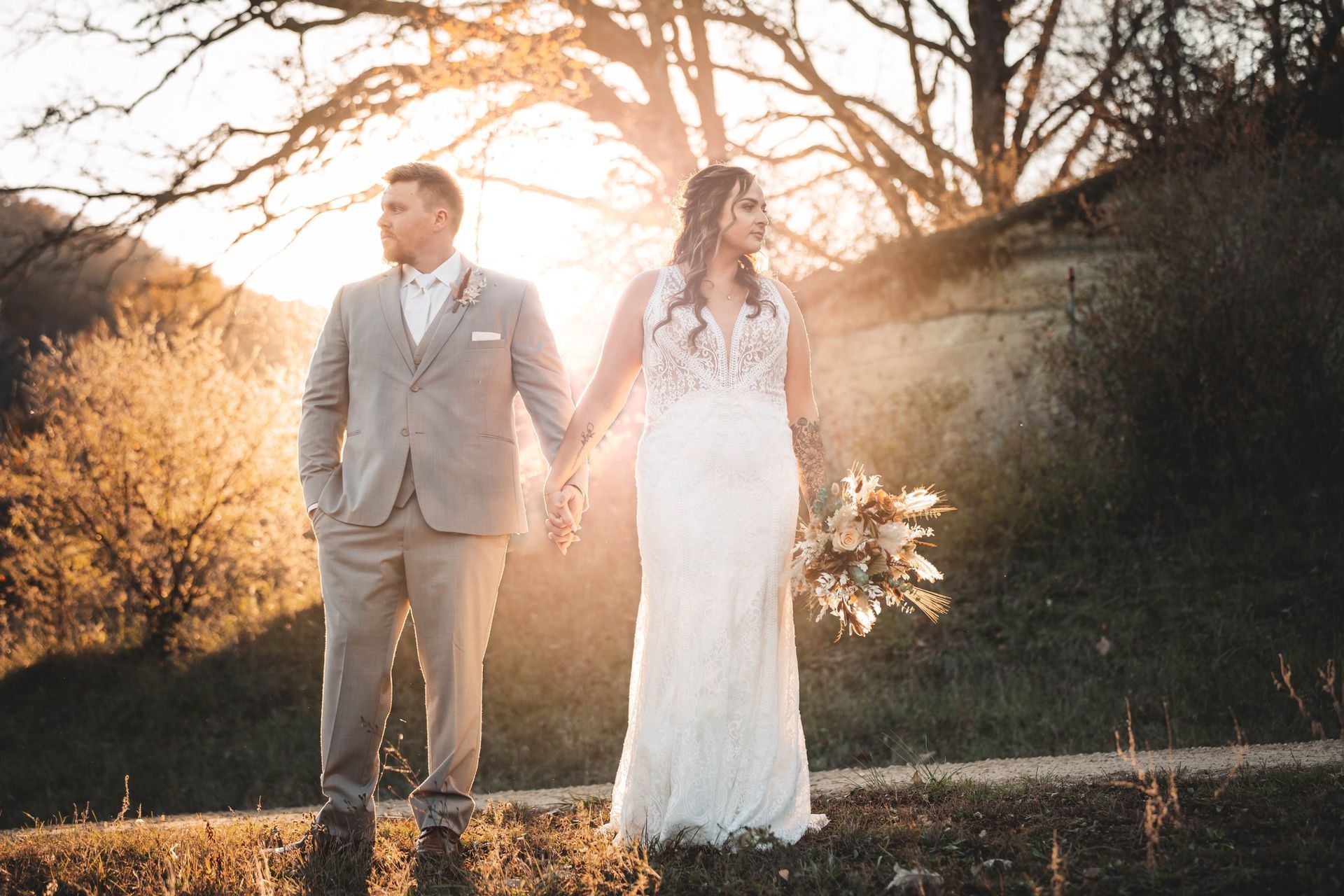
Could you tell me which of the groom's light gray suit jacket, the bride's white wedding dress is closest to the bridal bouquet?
the bride's white wedding dress

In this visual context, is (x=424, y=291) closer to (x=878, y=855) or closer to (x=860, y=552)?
(x=860, y=552)

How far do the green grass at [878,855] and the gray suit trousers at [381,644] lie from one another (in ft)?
0.98

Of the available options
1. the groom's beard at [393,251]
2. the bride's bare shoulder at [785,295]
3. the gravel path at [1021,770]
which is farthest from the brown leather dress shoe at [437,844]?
the bride's bare shoulder at [785,295]

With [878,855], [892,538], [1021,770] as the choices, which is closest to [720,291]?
[892,538]

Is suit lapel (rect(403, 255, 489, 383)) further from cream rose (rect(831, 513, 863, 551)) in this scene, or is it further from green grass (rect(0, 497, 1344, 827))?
green grass (rect(0, 497, 1344, 827))

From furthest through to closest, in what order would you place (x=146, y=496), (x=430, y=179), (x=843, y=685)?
(x=146, y=496)
(x=843, y=685)
(x=430, y=179)

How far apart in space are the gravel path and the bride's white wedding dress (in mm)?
1088

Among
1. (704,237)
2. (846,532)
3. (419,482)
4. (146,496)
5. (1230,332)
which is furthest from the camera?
(146,496)

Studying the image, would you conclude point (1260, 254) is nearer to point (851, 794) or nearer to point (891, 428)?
point (891, 428)

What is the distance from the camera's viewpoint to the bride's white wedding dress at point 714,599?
12.2 feet

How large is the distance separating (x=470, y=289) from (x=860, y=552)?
1.84 meters

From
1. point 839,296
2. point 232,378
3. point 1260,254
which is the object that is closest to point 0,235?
point 232,378

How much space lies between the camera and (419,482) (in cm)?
394

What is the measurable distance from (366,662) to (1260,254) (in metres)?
7.77
